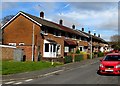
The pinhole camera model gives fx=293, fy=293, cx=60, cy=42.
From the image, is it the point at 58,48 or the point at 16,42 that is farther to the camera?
the point at 58,48

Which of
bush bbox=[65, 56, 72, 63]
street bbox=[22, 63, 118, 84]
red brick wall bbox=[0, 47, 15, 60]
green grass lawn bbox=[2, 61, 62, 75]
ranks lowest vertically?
street bbox=[22, 63, 118, 84]

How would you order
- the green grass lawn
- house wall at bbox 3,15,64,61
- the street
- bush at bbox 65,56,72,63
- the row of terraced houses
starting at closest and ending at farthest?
the street, the green grass lawn, bush at bbox 65,56,72,63, the row of terraced houses, house wall at bbox 3,15,64,61

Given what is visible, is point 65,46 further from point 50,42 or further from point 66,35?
point 50,42

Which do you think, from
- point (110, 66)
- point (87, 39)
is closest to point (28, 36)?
point (110, 66)

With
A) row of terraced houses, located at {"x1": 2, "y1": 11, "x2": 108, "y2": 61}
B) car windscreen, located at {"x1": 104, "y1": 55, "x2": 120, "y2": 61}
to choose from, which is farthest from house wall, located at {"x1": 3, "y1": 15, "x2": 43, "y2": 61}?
car windscreen, located at {"x1": 104, "y1": 55, "x2": 120, "y2": 61}

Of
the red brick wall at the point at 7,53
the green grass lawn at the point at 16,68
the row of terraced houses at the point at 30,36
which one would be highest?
the row of terraced houses at the point at 30,36

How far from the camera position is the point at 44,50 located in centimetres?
4350

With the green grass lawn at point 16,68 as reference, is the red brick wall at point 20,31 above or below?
above

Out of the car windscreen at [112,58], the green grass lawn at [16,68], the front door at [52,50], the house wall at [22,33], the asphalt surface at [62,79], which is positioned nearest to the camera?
the asphalt surface at [62,79]

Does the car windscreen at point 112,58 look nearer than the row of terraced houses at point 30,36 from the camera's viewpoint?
Yes

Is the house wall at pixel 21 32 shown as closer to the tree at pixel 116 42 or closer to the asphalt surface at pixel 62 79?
the asphalt surface at pixel 62 79

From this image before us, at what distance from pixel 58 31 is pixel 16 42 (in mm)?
9543

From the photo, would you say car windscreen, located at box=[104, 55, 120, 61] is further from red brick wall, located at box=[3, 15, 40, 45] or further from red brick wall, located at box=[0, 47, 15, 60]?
red brick wall, located at box=[3, 15, 40, 45]

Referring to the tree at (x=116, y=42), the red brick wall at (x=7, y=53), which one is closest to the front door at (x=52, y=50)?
the red brick wall at (x=7, y=53)
